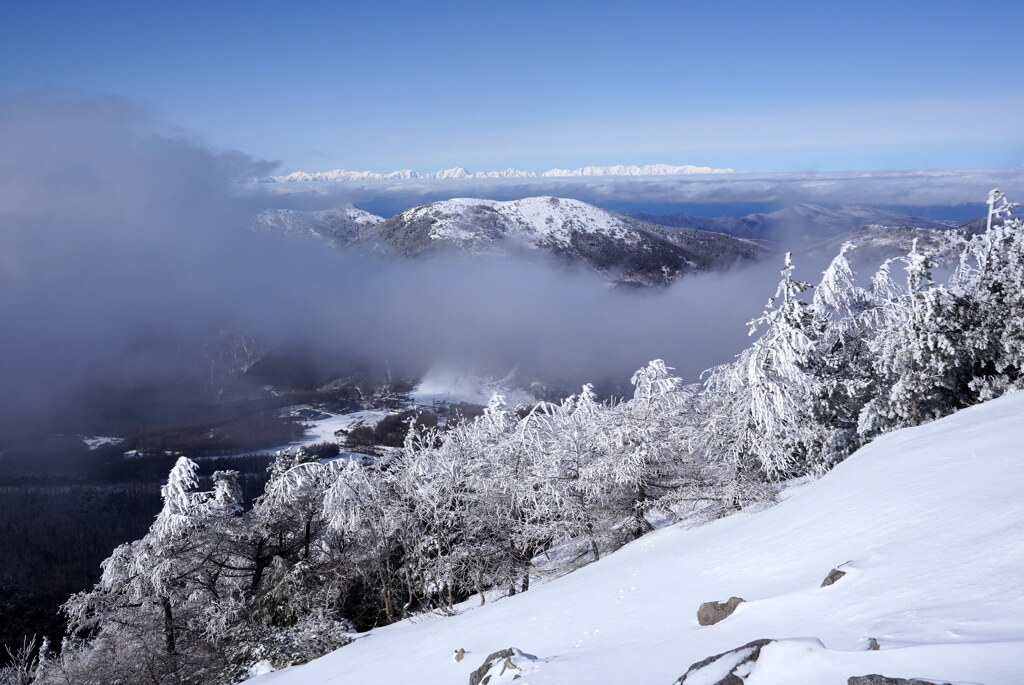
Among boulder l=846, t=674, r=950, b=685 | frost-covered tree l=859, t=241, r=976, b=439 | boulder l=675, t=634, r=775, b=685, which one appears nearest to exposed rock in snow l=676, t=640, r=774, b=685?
boulder l=675, t=634, r=775, b=685

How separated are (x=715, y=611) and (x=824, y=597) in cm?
193

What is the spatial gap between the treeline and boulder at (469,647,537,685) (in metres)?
13.2

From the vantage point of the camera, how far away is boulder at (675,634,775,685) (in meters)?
7.41

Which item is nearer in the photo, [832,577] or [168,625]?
[832,577]

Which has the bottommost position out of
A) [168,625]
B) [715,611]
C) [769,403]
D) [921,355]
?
[168,625]

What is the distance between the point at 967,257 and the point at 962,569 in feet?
85.6

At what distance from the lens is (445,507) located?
92.1 feet

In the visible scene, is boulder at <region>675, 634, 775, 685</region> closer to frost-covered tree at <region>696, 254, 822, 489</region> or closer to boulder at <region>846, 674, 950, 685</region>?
boulder at <region>846, 674, 950, 685</region>

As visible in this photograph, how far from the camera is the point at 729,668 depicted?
7.61 metres

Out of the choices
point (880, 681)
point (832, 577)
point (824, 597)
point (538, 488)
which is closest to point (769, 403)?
point (538, 488)

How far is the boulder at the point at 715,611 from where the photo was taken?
1096cm

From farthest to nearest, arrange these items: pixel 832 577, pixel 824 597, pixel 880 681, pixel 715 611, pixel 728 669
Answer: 1. pixel 715 611
2. pixel 832 577
3. pixel 824 597
4. pixel 728 669
5. pixel 880 681

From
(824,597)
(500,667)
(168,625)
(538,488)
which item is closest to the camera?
(824,597)

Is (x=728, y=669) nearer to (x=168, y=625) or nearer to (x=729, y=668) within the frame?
(x=729, y=668)
